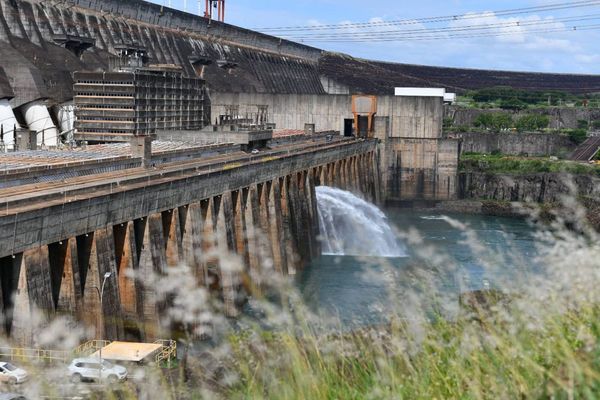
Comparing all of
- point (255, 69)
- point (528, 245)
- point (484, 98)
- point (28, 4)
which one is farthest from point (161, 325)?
point (484, 98)

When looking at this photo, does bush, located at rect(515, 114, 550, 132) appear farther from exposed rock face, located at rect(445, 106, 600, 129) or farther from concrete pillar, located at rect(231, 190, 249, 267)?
concrete pillar, located at rect(231, 190, 249, 267)

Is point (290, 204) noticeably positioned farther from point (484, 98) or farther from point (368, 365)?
point (484, 98)

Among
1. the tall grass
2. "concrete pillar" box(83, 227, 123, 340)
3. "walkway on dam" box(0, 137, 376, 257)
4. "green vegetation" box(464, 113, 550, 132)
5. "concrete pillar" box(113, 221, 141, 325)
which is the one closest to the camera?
the tall grass

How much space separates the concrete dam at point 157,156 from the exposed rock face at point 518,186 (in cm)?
327

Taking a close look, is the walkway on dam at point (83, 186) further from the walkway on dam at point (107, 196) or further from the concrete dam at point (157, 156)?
the concrete dam at point (157, 156)

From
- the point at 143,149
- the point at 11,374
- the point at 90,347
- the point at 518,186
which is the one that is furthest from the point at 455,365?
the point at 518,186

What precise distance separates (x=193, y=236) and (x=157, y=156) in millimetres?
11188

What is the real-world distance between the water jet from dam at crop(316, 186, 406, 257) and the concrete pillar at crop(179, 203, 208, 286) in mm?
19248

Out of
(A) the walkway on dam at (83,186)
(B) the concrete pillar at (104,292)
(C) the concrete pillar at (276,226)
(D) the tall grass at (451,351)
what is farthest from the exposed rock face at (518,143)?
(D) the tall grass at (451,351)

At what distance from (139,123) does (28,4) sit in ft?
77.7

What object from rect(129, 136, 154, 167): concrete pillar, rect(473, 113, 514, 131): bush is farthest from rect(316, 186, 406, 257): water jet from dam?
rect(473, 113, 514, 131): bush

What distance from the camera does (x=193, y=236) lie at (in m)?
36.9

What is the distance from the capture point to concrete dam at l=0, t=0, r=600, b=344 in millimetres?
27062

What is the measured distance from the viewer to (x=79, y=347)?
79.9 feet
